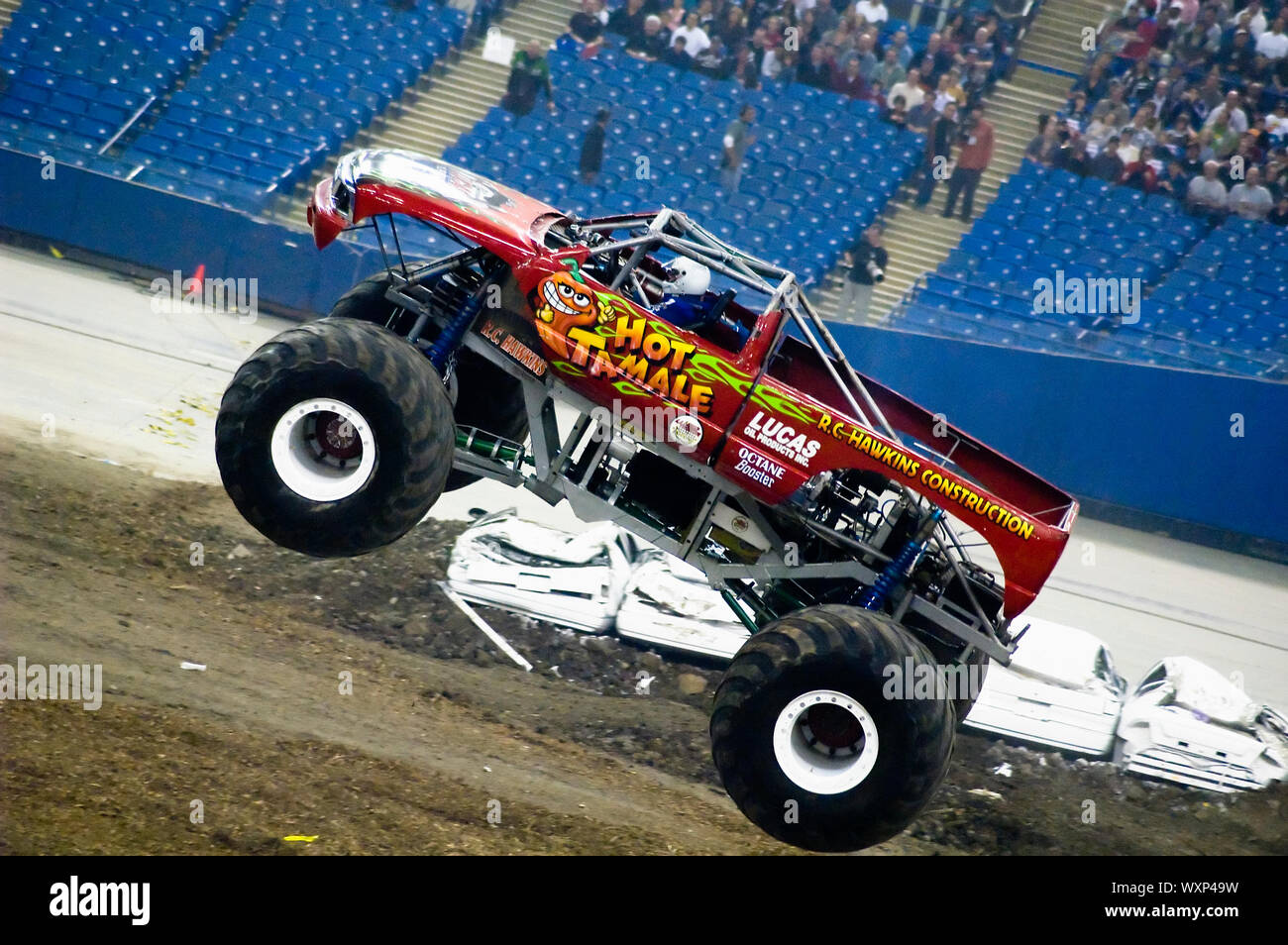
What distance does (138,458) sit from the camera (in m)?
11.6

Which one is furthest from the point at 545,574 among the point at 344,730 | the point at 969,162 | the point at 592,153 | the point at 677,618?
the point at 969,162

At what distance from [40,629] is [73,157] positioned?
10880 millimetres

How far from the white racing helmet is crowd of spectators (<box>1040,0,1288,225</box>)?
1271 cm

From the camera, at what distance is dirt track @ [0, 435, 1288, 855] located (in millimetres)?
7027

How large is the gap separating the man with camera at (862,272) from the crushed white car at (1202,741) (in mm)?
6927

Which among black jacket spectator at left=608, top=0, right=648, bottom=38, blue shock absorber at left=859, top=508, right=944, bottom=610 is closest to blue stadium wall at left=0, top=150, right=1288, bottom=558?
black jacket spectator at left=608, top=0, right=648, bottom=38

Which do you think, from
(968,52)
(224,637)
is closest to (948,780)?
(224,637)

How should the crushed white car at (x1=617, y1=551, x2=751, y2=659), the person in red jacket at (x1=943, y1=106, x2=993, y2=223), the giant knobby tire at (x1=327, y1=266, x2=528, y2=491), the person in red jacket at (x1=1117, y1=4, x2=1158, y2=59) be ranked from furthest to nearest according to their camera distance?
1. the person in red jacket at (x1=1117, y1=4, x2=1158, y2=59)
2. the person in red jacket at (x1=943, y1=106, x2=993, y2=223)
3. the crushed white car at (x1=617, y1=551, x2=751, y2=659)
4. the giant knobby tire at (x1=327, y1=266, x2=528, y2=491)

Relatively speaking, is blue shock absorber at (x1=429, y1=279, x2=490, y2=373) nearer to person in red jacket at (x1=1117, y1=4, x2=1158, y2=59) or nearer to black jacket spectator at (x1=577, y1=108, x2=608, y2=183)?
black jacket spectator at (x1=577, y1=108, x2=608, y2=183)

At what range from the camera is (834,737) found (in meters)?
6.95

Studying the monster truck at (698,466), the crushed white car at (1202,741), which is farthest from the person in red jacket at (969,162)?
the monster truck at (698,466)

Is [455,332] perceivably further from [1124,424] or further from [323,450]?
[1124,424]

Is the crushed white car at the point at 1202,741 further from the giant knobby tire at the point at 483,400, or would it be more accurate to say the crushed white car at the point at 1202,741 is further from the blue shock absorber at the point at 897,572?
the giant knobby tire at the point at 483,400

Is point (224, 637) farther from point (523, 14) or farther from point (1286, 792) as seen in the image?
point (523, 14)
